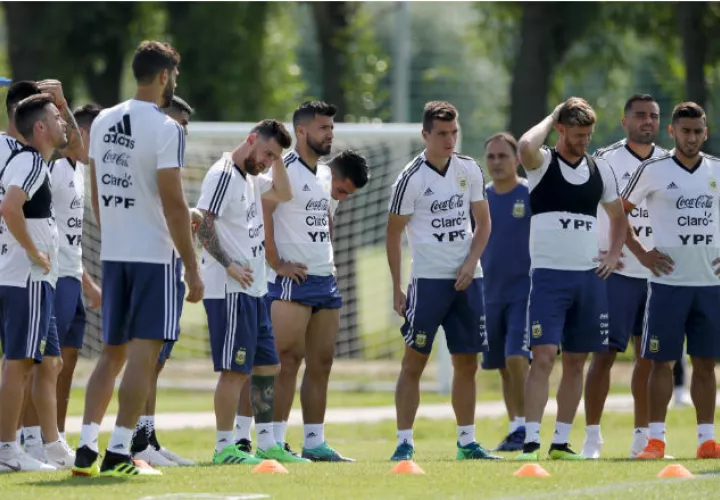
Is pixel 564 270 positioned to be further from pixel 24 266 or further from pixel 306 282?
pixel 24 266

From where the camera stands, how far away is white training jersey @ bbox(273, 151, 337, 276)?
12.1m

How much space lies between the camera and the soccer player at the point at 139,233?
9297 millimetres

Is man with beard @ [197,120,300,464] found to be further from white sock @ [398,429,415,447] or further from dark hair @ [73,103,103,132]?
dark hair @ [73,103,103,132]

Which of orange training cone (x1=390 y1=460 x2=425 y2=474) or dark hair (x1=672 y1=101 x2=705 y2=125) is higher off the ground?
dark hair (x1=672 y1=101 x2=705 y2=125)

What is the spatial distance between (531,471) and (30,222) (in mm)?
3729

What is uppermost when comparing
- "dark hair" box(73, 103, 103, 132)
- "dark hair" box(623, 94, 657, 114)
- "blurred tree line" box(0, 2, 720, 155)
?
"blurred tree line" box(0, 2, 720, 155)

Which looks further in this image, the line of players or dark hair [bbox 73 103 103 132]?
dark hair [bbox 73 103 103 132]

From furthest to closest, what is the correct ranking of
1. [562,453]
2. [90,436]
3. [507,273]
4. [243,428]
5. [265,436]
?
[507,273]
[243,428]
[265,436]
[562,453]
[90,436]

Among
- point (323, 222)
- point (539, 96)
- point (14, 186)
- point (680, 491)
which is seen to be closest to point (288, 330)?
point (323, 222)

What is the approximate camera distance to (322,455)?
39.3ft

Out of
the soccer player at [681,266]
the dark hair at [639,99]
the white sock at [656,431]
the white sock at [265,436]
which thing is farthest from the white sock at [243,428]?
the dark hair at [639,99]

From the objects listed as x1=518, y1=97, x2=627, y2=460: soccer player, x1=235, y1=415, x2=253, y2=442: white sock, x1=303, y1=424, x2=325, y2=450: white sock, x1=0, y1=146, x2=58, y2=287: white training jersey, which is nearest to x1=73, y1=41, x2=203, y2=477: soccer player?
x1=0, y1=146, x2=58, y2=287: white training jersey

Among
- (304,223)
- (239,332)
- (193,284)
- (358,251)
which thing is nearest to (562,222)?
(304,223)

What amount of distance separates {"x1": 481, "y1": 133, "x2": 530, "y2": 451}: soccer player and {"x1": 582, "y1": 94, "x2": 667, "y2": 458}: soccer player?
1179 millimetres
